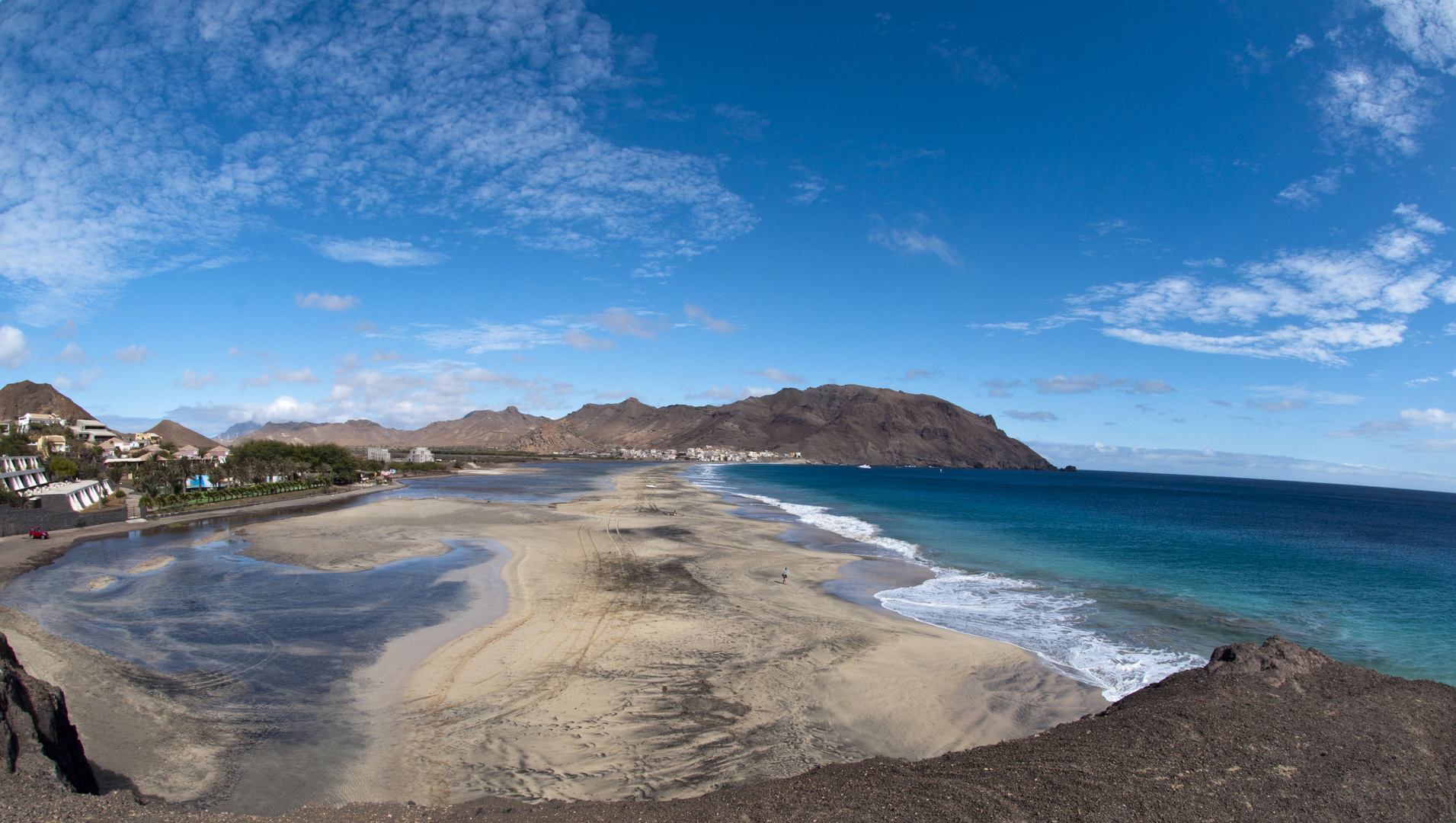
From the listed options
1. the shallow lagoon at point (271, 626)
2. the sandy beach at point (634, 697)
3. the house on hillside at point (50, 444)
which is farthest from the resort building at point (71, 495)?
the sandy beach at point (634, 697)

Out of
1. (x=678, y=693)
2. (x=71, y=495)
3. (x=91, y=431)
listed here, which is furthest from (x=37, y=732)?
(x=91, y=431)

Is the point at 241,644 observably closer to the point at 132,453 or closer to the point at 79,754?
the point at 79,754

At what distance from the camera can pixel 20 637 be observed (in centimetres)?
1448

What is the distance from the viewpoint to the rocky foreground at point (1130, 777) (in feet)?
19.8

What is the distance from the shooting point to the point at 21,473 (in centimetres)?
4741

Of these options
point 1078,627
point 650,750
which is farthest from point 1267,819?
point 1078,627

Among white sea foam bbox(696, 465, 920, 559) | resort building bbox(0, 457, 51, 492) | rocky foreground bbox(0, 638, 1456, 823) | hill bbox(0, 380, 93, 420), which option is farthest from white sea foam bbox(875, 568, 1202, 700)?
hill bbox(0, 380, 93, 420)

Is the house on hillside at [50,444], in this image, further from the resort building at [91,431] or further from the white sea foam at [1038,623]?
the white sea foam at [1038,623]

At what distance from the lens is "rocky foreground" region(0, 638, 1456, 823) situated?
6035 mm

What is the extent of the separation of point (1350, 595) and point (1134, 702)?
2539cm

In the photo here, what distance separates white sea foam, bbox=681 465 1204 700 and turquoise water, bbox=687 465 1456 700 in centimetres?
7

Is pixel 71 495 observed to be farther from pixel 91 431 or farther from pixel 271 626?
pixel 91 431

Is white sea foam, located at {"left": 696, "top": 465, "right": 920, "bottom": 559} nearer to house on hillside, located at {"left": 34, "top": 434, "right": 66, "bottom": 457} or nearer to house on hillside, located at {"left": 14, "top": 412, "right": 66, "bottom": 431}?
house on hillside, located at {"left": 34, "top": 434, "right": 66, "bottom": 457}

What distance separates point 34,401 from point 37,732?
202 m
